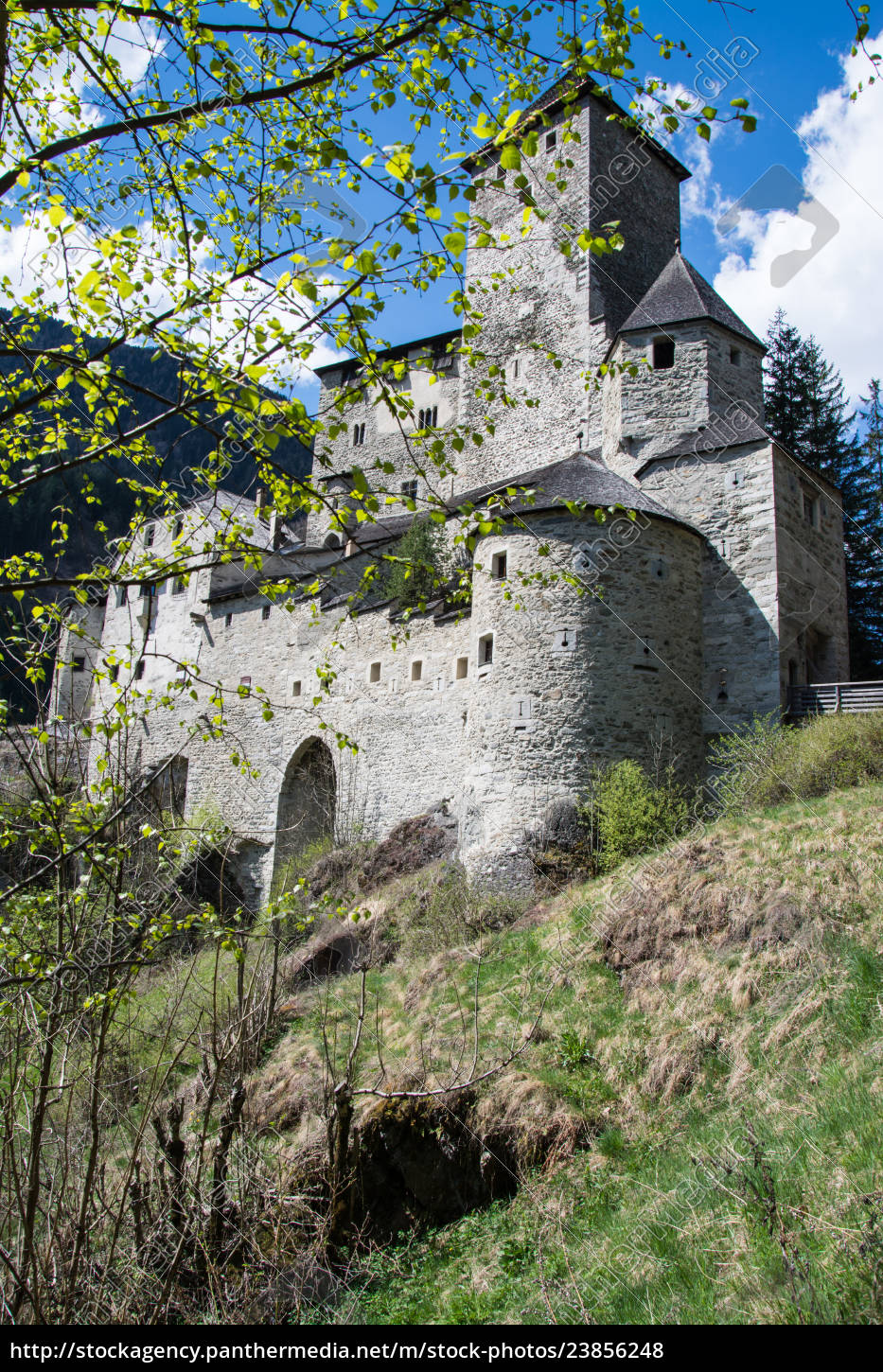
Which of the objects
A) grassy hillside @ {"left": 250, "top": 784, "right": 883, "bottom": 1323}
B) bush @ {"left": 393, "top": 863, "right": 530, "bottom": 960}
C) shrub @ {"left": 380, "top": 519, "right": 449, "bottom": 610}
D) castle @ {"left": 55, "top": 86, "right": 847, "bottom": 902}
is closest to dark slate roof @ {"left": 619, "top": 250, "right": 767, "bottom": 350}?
castle @ {"left": 55, "top": 86, "right": 847, "bottom": 902}

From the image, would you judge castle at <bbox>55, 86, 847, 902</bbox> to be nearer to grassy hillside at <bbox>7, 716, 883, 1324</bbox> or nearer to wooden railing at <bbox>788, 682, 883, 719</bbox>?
wooden railing at <bbox>788, 682, 883, 719</bbox>

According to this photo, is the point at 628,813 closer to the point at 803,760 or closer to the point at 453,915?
the point at 803,760

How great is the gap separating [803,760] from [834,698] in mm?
2763

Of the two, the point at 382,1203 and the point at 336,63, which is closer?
the point at 336,63

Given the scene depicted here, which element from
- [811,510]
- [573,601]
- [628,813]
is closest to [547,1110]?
[628,813]

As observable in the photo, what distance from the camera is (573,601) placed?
14.1m

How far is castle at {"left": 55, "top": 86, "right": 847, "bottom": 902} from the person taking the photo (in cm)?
1388

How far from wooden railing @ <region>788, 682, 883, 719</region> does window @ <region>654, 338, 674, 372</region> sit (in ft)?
23.2

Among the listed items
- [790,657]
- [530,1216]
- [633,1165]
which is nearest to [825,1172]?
[633,1165]

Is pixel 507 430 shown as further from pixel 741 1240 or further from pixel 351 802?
pixel 741 1240

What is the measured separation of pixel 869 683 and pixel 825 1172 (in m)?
10.4

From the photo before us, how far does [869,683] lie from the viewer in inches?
547

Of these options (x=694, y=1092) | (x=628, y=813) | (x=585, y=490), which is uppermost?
(x=585, y=490)

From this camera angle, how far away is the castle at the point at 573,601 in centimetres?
1388
